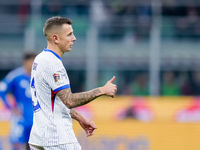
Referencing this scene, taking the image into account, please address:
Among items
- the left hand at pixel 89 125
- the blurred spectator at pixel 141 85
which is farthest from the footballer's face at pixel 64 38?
the blurred spectator at pixel 141 85

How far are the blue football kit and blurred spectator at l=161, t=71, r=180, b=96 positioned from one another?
16.6 feet

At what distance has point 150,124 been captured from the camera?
30.2ft

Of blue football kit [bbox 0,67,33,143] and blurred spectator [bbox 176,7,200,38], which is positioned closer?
blue football kit [bbox 0,67,33,143]

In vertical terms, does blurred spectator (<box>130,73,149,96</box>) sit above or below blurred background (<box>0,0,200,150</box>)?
below

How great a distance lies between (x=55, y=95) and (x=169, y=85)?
26.8 feet

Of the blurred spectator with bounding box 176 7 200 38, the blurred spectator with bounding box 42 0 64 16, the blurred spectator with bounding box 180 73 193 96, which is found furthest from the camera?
the blurred spectator with bounding box 42 0 64 16

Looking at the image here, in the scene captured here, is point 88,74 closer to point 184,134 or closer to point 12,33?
point 12,33

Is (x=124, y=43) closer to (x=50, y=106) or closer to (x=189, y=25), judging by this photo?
(x=189, y=25)

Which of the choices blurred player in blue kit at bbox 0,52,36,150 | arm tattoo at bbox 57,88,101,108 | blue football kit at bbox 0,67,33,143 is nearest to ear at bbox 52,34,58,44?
arm tattoo at bbox 57,88,101,108

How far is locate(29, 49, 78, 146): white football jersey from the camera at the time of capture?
12.4ft

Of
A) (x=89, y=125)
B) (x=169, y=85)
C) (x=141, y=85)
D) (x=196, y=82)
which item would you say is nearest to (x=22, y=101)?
(x=89, y=125)

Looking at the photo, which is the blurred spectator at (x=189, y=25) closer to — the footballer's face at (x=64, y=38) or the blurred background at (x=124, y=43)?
the blurred background at (x=124, y=43)

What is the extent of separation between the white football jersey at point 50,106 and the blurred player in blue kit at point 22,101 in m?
3.16

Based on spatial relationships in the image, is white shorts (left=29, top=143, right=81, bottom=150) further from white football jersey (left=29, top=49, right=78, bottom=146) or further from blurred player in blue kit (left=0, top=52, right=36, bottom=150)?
blurred player in blue kit (left=0, top=52, right=36, bottom=150)
